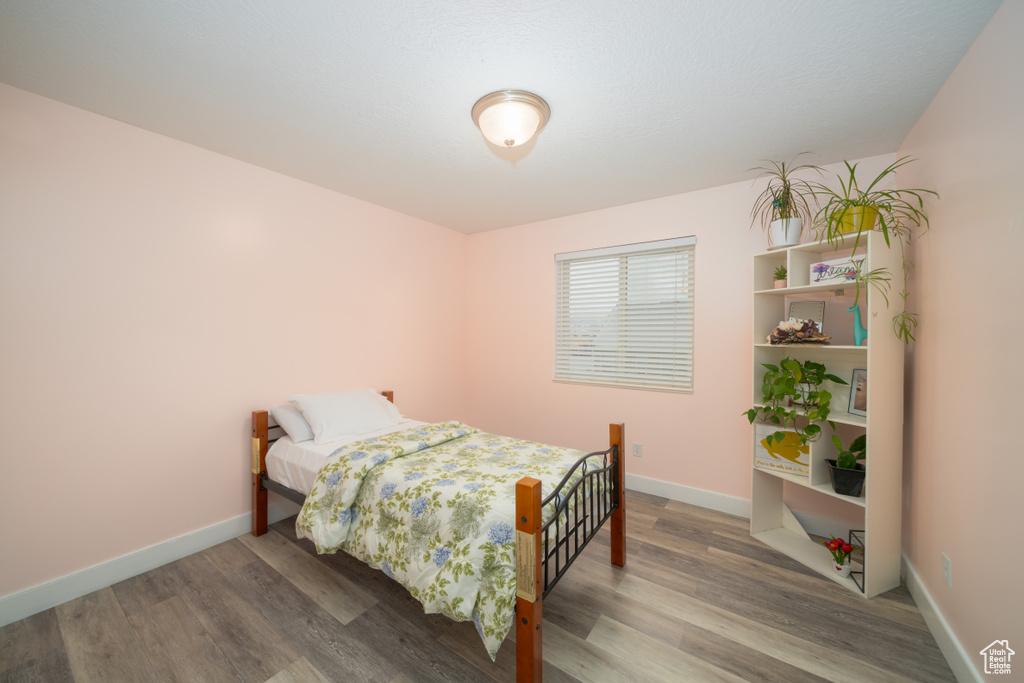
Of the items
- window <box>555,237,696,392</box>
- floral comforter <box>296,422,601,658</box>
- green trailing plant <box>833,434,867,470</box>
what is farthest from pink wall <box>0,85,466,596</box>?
green trailing plant <box>833,434,867,470</box>

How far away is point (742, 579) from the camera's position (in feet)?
7.08

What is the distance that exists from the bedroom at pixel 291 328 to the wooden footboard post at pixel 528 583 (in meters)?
1.55

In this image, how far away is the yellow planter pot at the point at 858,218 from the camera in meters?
2.07

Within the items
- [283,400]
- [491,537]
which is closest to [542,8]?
[491,537]

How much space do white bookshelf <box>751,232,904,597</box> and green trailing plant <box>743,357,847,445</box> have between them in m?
0.08

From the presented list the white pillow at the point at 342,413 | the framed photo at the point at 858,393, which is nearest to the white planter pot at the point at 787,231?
the framed photo at the point at 858,393

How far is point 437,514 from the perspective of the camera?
1.69m

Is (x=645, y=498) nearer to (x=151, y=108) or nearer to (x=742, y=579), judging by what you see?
(x=742, y=579)

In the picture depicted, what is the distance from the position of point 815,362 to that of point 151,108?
162 inches

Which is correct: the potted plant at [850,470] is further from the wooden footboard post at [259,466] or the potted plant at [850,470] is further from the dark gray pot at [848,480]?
the wooden footboard post at [259,466]

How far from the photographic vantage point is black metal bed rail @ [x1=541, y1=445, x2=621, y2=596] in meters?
1.66

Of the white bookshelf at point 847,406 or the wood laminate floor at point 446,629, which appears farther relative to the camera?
the white bookshelf at point 847,406

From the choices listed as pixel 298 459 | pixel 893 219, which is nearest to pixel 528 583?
pixel 298 459

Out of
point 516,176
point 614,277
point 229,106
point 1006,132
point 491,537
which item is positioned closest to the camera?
point 1006,132
